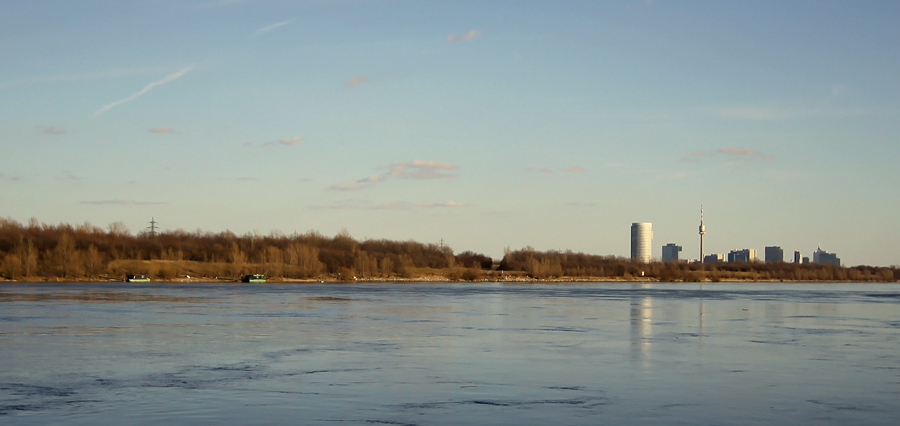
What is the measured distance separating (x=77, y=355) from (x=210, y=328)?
8.14m

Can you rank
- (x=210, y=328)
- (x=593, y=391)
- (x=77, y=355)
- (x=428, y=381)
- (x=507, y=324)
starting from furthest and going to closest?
(x=507, y=324), (x=210, y=328), (x=77, y=355), (x=428, y=381), (x=593, y=391)

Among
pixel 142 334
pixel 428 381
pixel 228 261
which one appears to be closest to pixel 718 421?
pixel 428 381

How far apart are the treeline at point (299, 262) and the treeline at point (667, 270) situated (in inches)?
8.2

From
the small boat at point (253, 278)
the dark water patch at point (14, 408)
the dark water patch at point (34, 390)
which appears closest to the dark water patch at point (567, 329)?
the dark water patch at point (34, 390)

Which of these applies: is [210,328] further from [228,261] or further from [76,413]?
[228,261]

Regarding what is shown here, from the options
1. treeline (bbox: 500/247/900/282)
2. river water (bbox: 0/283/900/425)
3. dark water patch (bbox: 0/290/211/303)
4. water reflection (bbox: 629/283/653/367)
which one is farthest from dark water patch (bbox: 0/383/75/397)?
treeline (bbox: 500/247/900/282)

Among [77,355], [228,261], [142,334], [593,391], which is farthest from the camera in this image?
[228,261]

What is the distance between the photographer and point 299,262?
126875mm

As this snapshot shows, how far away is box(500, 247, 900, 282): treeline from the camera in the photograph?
153m

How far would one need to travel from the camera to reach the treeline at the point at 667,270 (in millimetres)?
152625

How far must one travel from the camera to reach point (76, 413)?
12.5 meters

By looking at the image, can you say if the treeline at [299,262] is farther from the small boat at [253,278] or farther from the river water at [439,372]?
the river water at [439,372]

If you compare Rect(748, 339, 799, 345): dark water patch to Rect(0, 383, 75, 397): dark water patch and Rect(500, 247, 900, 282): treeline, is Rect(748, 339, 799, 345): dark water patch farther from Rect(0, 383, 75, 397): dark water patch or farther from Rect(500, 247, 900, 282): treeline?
Rect(500, 247, 900, 282): treeline

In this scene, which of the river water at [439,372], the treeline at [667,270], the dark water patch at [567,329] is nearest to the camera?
the river water at [439,372]
